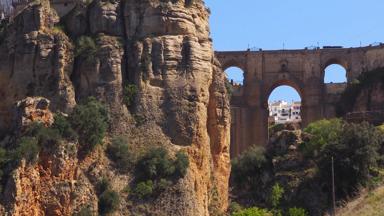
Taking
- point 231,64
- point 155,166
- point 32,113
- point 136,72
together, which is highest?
point 231,64

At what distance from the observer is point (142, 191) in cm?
4191

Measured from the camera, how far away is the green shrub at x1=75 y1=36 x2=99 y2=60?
45.0 meters

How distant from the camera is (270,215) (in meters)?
48.5

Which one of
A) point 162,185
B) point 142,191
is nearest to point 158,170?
point 162,185

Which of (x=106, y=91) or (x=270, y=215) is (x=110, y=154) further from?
(x=270, y=215)

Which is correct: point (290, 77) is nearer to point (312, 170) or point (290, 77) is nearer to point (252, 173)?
point (252, 173)

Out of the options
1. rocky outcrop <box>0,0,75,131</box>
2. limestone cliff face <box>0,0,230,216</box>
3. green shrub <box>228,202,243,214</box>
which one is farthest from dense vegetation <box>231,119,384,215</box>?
rocky outcrop <box>0,0,75,131</box>

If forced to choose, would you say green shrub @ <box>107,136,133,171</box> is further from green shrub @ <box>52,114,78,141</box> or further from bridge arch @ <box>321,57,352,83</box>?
bridge arch @ <box>321,57,352,83</box>

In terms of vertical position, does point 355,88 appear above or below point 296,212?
above

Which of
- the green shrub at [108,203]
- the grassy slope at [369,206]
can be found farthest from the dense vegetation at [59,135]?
the grassy slope at [369,206]

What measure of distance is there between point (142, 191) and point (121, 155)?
1.90 metres

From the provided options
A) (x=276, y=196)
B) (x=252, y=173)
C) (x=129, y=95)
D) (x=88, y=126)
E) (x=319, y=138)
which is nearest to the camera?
(x=88, y=126)

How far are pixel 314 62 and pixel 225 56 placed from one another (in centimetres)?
642

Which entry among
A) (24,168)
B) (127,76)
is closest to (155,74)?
(127,76)
